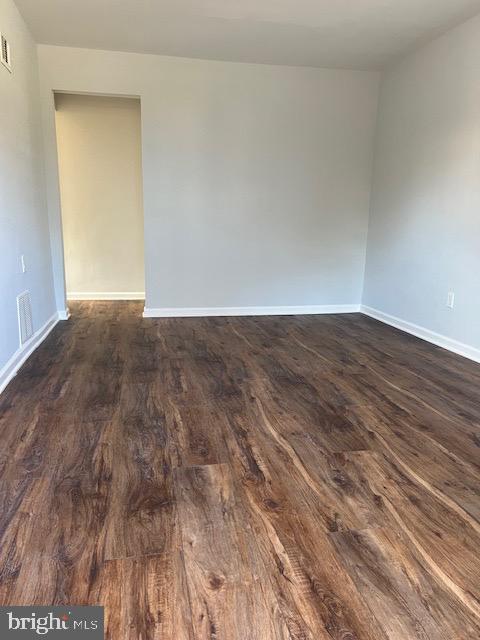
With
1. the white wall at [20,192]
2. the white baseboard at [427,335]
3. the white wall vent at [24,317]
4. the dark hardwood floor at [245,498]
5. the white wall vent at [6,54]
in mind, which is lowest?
the dark hardwood floor at [245,498]

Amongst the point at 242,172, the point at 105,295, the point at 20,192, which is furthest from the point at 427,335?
the point at 105,295

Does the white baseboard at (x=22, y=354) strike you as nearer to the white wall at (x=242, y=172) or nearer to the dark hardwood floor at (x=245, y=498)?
the dark hardwood floor at (x=245, y=498)

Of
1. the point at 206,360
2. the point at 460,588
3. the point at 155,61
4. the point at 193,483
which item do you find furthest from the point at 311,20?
the point at 460,588

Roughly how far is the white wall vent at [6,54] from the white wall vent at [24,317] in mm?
1574

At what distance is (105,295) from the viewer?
18.3 feet

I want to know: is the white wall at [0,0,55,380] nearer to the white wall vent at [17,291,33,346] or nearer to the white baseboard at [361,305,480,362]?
the white wall vent at [17,291,33,346]

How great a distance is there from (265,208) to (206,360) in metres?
2.16

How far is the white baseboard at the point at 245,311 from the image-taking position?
459cm

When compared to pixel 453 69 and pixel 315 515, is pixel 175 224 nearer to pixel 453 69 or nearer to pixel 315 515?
pixel 453 69

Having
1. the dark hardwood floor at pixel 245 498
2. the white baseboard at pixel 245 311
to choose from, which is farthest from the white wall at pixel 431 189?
the dark hardwood floor at pixel 245 498

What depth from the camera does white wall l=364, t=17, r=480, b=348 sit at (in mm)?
3316

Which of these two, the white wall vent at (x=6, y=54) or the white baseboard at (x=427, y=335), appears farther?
the white baseboard at (x=427, y=335)

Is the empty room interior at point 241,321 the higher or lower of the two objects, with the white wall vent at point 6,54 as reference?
lower

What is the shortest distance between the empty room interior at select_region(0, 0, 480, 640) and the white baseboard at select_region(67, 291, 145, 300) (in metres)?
0.03
